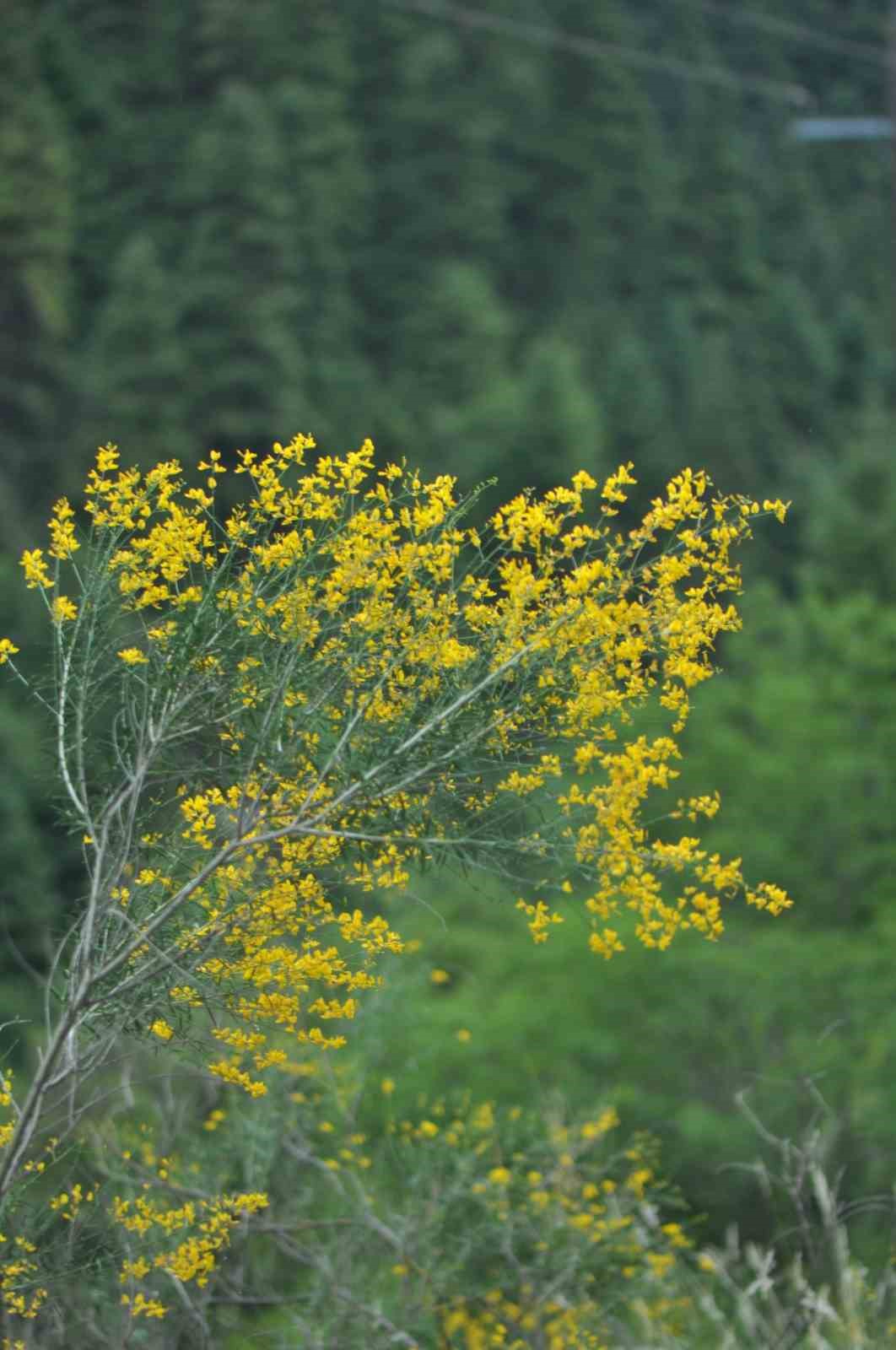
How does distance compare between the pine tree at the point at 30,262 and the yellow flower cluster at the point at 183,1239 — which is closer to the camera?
the yellow flower cluster at the point at 183,1239

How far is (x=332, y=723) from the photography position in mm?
5184

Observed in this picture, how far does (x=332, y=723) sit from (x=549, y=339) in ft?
175

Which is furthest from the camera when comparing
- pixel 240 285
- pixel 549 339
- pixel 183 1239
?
pixel 549 339

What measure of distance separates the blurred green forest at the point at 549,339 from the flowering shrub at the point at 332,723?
19.1 ft

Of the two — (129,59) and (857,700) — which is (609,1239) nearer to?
(857,700)

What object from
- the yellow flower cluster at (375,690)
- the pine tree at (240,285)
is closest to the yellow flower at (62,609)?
the yellow flower cluster at (375,690)

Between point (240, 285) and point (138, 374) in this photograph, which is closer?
point (138, 374)

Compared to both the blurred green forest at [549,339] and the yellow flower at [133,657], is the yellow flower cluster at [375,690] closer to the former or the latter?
the yellow flower at [133,657]

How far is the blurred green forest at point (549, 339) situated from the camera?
76.7ft

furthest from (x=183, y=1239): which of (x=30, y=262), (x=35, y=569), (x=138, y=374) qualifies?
(x=30, y=262)

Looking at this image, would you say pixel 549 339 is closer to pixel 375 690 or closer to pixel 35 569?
pixel 35 569

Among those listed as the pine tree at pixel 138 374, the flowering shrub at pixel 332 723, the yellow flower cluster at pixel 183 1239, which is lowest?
the pine tree at pixel 138 374

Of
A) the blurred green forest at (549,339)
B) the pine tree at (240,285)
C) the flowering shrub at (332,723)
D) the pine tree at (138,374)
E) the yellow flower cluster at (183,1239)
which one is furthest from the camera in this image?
the pine tree at (240,285)

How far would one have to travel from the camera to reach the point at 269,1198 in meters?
7.96
